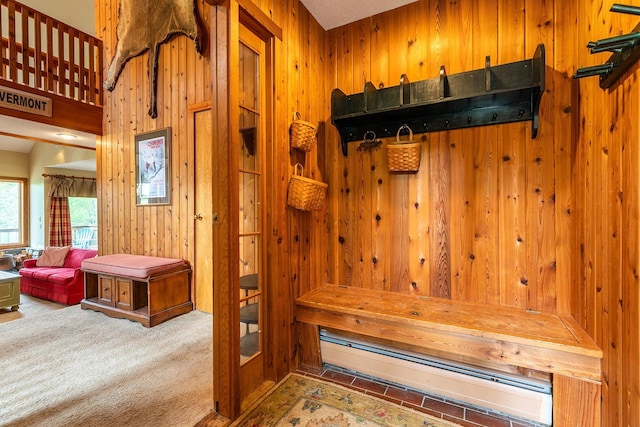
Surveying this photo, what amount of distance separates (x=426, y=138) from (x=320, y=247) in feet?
3.69

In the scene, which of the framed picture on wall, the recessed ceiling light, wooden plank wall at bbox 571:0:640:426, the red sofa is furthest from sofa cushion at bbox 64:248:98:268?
wooden plank wall at bbox 571:0:640:426

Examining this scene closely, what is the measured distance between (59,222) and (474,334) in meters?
8.91

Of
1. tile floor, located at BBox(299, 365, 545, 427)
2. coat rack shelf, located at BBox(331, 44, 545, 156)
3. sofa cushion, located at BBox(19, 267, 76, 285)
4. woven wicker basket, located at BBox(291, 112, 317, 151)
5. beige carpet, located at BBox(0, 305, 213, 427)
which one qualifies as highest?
coat rack shelf, located at BBox(331, 44, 545, 156)

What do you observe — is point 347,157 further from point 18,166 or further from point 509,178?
point 18,166

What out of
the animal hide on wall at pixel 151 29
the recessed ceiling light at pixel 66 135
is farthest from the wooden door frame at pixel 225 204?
the recessed ceiling light at pixel 66 135

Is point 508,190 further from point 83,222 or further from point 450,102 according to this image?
point 83,222

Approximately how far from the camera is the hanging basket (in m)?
1.91

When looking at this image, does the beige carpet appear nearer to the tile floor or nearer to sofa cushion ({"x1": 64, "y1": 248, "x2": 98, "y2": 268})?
the tile floor

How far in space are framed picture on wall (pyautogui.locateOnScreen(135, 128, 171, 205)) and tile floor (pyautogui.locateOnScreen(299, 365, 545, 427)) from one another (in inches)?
110

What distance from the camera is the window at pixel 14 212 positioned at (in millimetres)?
6785

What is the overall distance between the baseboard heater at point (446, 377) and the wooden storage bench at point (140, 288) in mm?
1917

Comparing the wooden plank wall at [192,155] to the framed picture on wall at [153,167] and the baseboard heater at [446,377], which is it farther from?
the baseboard heater at [446,377]

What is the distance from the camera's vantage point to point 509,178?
1.78m

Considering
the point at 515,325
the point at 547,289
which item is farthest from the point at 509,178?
the point at 515,325
